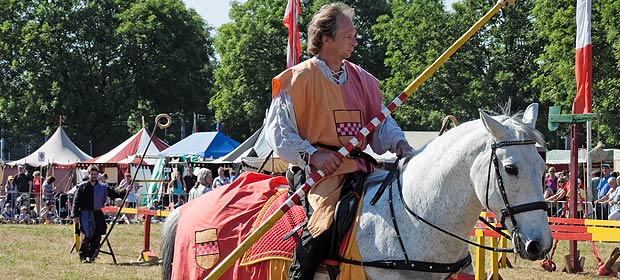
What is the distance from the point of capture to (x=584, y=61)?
1457cm

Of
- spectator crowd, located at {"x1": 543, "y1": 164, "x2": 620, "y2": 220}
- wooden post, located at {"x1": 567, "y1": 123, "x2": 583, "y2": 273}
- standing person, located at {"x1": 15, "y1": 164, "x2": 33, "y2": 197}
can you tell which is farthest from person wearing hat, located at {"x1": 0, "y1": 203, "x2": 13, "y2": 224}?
wooden post, located at {"x1": 567, "y1": 123, "x2": 583, "y2": 273}

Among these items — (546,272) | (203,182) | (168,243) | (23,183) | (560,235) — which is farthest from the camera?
(23,183)

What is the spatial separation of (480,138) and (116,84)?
48351 millimetres

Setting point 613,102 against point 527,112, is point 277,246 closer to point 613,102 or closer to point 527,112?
point 527,112

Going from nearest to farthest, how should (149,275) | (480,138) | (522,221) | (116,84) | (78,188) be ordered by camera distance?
(522,221) → (480,138) → (149,275) → (78,188) → (116,84)

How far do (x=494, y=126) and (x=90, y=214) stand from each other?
1307cm

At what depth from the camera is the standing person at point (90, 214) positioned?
53.6 ft

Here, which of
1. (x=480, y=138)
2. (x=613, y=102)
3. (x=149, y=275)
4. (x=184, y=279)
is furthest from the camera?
(x=613, y=102)

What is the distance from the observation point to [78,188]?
54.0 ft

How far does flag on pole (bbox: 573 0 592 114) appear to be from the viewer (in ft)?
47.5

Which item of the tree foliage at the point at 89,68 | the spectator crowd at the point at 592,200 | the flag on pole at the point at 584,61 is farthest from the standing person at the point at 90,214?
the tree foliage at the point at 89,68

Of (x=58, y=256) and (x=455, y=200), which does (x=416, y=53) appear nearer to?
(x=58, y=256)

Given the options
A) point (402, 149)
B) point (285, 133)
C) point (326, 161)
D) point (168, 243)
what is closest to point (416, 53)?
point (168, 243)

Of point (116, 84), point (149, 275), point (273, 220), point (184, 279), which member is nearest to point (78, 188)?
point (149, 275)
